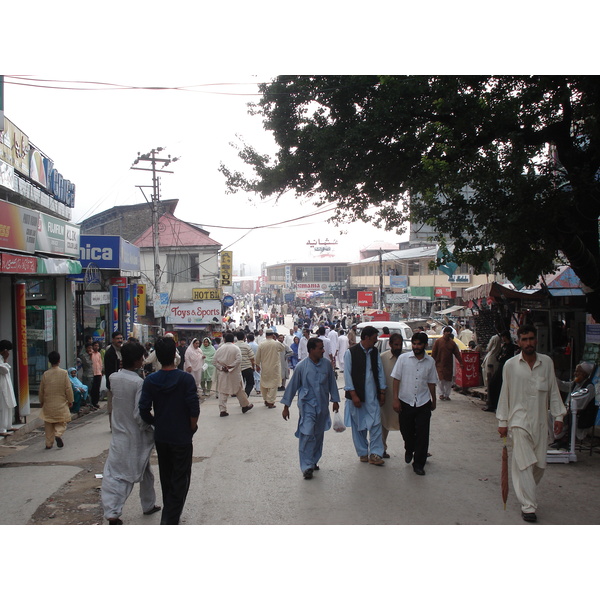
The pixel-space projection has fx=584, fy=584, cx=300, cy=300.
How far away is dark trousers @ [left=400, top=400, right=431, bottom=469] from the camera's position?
625cm

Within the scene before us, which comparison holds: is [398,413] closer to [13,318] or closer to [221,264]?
[13,318]

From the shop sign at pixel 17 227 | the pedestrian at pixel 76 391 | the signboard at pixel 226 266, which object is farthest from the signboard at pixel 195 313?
the shop sign at pixel 17 227

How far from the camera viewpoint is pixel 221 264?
3366cm

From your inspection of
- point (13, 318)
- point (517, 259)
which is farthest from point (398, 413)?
point (13, 318)

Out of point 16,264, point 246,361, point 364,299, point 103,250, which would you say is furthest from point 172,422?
point 364,299

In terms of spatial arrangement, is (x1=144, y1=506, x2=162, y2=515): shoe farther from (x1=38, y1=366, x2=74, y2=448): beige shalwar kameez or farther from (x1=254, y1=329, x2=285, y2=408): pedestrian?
(x1=254, y1=329, x2=285, y2=408): pedestrian

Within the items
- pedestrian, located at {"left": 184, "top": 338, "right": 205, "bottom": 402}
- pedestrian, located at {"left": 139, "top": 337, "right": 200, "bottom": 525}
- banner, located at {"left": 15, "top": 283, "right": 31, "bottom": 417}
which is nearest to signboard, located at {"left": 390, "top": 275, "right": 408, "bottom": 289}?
pedestrian, located at {"left": 184, "top": 338, "right": 205, "bottom": 402}

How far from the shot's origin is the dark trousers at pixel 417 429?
6.25 m

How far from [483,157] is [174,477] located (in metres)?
5.50

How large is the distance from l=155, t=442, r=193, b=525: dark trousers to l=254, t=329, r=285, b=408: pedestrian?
6758mm

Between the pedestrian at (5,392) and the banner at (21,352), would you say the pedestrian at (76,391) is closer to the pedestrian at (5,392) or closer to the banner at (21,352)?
the banner at (21,352)

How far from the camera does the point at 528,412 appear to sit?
4.98 metres

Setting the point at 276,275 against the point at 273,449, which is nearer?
the point at 273,449

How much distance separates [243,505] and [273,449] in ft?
7.55
